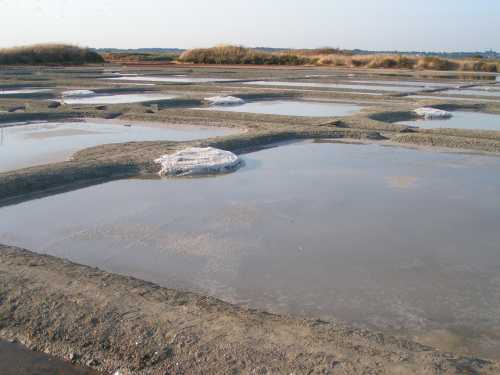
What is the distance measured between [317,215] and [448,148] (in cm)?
395

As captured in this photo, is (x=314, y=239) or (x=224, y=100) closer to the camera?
(x=314, y=239)

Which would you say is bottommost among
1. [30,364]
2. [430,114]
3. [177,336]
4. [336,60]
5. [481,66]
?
[30,364]

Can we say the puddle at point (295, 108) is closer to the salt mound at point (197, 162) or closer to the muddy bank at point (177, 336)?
the salt mound at point (197, 162)

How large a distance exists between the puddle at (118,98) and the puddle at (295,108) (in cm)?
244

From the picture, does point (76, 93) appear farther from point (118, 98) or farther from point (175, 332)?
point (175, 332)

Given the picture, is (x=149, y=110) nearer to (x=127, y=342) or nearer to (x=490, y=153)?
(x=490, y=153)

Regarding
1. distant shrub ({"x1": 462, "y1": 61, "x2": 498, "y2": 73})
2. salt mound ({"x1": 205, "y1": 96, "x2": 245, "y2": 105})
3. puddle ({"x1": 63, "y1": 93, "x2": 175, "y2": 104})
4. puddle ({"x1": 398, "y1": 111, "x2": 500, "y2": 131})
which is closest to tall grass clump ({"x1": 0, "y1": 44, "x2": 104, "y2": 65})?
puddle ({"x1": 63, "y1": 93, "x2": 175, "y2": 104})

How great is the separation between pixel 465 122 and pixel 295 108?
3917 mm

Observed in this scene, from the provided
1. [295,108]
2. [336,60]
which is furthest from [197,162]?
[336,60]

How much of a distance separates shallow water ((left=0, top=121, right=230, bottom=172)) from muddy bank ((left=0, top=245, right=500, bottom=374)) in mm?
3841

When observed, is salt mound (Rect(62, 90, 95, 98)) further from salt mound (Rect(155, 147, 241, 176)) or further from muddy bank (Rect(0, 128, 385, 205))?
salt mound (Rect(155, 147, 241, 176))

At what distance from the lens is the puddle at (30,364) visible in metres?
2.49

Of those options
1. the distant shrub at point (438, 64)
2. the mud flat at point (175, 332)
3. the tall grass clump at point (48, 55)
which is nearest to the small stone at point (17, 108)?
the mud flat at point (175, 332)

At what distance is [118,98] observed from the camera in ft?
48.9
